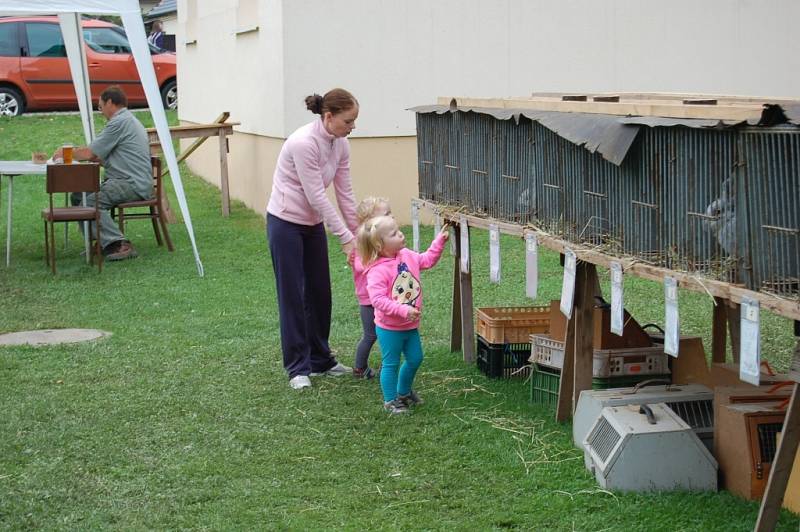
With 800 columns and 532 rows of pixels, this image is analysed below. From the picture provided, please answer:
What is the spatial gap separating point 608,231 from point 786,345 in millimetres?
3231

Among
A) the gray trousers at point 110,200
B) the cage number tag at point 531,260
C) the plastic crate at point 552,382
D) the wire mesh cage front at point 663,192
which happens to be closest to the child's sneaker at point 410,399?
the plastic crate at point 552,382

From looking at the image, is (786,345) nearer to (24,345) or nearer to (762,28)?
(24,345)

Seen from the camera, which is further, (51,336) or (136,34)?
(136,34)

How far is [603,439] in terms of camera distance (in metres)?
5.08

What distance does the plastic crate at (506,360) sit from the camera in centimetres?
698

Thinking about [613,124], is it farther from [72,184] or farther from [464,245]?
[72,184]

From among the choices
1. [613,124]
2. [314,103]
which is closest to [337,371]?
[314,103]

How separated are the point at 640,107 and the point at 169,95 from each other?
21269 millimetres

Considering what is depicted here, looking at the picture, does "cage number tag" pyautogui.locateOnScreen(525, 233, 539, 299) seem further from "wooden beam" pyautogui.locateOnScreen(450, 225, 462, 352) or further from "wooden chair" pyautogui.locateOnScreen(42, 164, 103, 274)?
"wooden chair" pyautogui.locateOnScreen(42, 164, 103, 274)

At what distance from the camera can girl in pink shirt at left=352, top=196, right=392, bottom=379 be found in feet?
22.2

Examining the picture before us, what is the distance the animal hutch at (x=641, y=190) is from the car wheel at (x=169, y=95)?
18699 millimetres

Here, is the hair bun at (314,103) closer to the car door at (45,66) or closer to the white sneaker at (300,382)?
the white sneaker at (300,382)

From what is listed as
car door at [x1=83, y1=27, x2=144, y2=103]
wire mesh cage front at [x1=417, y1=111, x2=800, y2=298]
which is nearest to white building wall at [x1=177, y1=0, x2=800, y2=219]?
Answer: wire mesh cage front at [x1=417, y1=111, x2=800, y2=298]

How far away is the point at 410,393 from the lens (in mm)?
6426
